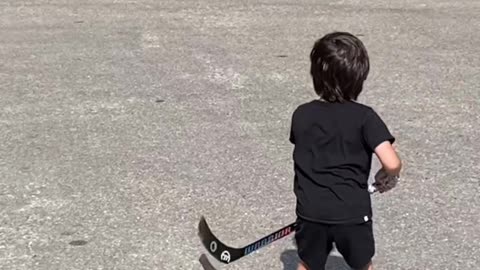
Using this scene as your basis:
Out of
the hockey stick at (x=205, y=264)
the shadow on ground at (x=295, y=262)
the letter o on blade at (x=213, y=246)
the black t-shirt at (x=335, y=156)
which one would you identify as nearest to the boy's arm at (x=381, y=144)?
the black t-shirt at (x=335, y=156)

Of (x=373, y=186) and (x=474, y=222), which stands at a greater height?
(x=373, y=186)

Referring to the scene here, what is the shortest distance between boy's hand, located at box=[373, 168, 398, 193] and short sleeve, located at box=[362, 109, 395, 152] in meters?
0.10

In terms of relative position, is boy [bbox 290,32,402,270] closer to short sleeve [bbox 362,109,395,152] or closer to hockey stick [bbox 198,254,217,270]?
short sleeve [bbox 362,109,395,152]

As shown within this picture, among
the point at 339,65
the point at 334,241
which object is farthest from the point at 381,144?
the point at 334,241

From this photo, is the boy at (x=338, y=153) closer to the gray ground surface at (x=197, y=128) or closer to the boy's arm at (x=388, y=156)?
the boy's arm at (x=388, y=156)

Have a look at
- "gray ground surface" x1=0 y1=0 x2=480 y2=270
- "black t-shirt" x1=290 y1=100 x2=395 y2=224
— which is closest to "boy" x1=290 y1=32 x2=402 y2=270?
"black t-shirt" x1=290 y1=100 x2=395 y2=224

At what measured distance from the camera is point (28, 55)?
7.89 m

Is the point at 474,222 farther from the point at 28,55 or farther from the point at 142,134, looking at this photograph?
the point at 28,55

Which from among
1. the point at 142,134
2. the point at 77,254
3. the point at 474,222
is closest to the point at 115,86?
the point at 142,134

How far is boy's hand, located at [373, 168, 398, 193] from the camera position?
10.1 ft

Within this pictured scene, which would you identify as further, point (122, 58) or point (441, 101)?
point (122, 58)

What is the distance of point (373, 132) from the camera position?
9.93ft

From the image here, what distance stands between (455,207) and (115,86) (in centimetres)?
314

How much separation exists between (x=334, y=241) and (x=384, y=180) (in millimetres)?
296
